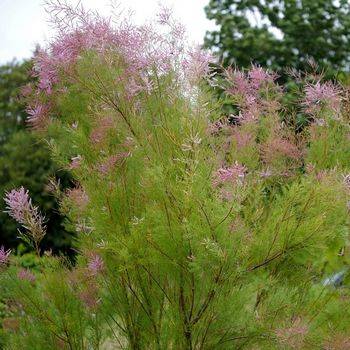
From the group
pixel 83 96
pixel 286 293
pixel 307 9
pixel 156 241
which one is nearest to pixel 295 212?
pixel 286 293

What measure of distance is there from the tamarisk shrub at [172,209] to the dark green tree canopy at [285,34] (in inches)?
402

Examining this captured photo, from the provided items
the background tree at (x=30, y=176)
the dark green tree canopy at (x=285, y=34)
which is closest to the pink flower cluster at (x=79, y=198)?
the background tree at (x=30, y=176)

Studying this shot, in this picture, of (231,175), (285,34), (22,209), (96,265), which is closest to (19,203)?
(22,209)

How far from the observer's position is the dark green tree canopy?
558 inches

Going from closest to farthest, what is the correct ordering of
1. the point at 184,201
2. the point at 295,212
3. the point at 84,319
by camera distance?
the point at 184,201 → the point at 295,212 → the point at 84,319

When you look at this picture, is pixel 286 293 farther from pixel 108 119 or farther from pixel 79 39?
pixel 79 39

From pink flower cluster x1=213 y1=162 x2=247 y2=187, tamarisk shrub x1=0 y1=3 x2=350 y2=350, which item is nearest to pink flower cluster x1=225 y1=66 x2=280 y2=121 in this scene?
tamarisk shrub x1=0 y1=3 x2=350 y2=350

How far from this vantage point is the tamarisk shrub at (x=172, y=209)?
10.4 feet

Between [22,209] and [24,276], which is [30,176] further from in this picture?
[22,209]

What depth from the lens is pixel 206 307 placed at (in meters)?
3.32

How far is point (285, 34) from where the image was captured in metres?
14.5

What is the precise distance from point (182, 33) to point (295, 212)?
1.11 meters

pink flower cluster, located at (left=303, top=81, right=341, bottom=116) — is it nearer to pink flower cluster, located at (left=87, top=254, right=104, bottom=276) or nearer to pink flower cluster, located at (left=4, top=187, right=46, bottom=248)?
pink flower cluster, located at (left=87, top=254, right=104, bottom=276)

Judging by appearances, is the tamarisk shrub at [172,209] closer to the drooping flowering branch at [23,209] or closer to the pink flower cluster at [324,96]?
the pink flower cluster at [324,96]
